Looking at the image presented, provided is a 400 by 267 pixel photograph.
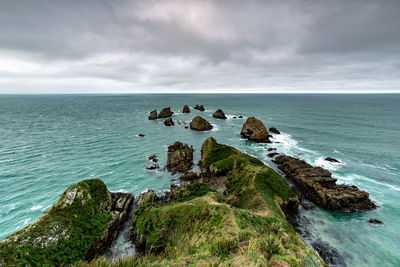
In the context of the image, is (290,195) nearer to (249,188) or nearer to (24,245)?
(249,188)

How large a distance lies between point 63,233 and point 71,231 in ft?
2.21

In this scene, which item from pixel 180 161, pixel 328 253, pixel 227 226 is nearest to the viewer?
pixel 227 226

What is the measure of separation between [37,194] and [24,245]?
18570mm

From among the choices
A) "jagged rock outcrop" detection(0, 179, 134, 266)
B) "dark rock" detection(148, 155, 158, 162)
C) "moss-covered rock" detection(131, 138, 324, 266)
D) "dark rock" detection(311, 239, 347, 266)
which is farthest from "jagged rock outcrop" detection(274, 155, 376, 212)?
"dark rock" detection(148, 155, 158, 162)

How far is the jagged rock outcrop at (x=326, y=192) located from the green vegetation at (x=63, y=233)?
106 feet

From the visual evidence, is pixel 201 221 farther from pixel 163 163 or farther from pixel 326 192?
pixel 163 163

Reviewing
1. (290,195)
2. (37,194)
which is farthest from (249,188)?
(37,194)

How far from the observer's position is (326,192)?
26.2 metres

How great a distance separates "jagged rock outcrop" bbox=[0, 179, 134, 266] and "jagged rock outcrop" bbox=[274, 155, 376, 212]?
30.7 meters

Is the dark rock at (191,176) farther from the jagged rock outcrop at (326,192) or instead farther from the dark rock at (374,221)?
the dark rock at (374,221)

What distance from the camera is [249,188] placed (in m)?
24.5

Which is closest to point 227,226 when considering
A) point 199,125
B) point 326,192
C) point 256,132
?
point 326,192

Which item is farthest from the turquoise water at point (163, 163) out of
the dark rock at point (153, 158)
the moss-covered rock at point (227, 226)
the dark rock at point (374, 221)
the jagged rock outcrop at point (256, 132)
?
the moss-covered rock at point (227, 226)

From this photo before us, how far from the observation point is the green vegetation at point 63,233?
1379cm
